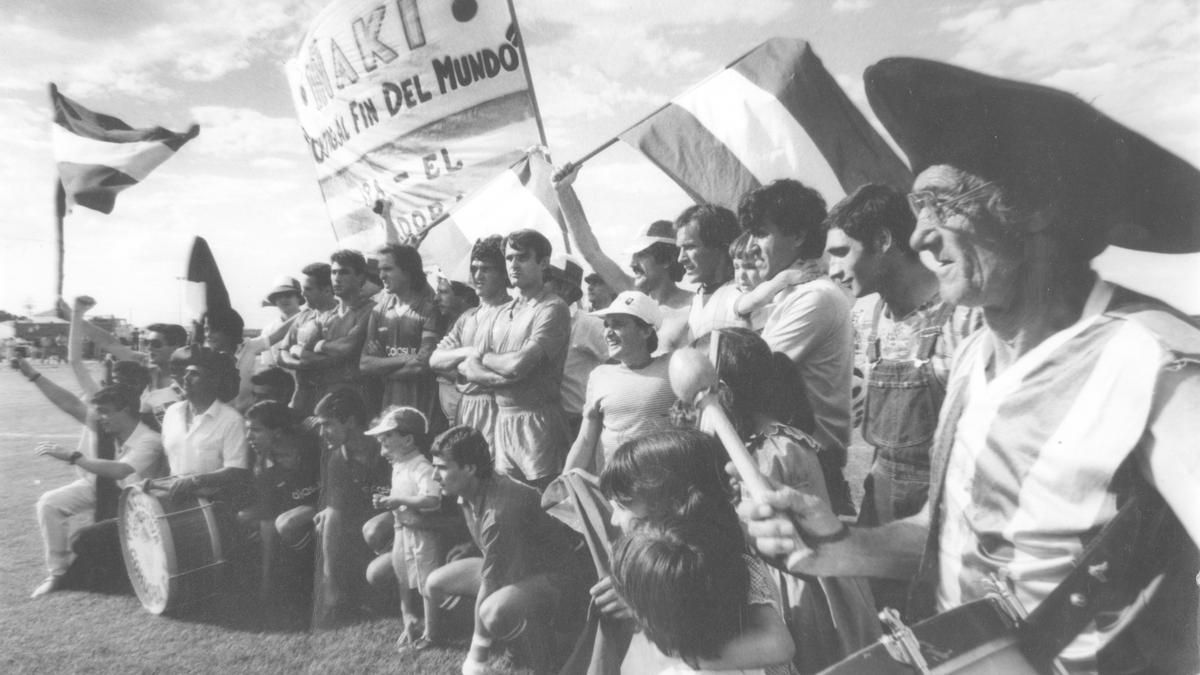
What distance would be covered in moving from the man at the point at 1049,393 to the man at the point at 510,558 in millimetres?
2151

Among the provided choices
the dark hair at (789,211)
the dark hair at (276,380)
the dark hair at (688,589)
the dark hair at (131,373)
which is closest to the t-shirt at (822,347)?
the dark hair at (789,211)

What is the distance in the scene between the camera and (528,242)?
4.11m

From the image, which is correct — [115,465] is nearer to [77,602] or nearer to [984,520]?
[77,602]

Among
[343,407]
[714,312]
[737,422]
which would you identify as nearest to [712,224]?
[714,312]

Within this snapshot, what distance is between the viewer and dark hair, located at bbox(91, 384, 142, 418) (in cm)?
508

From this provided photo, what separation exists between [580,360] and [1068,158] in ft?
10.1

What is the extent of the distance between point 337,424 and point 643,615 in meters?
2.87

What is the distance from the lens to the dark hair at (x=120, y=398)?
200 inches

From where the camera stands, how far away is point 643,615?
207 cm

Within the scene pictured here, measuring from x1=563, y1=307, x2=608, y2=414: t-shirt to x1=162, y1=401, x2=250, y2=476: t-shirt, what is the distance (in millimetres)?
2028

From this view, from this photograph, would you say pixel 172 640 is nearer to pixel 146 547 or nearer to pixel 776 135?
pixel 146 547

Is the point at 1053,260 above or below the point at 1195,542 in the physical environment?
above

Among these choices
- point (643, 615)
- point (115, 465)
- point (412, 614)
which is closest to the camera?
point (643, 615)

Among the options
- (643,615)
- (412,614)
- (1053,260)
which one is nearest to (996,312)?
(1053,260)
